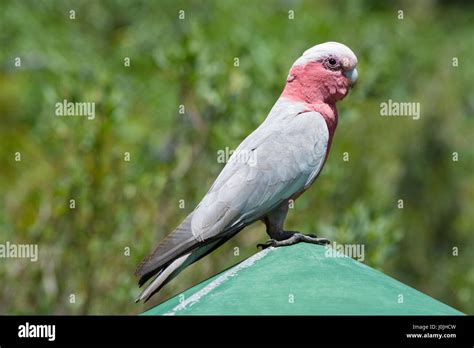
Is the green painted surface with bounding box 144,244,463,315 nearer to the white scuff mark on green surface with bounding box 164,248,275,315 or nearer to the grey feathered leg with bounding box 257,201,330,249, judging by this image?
the white scuff mark on green surface with bounding box 164,248,275,315

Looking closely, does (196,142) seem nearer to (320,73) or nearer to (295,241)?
(320,73)

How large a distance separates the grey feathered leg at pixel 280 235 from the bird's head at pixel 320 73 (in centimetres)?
77

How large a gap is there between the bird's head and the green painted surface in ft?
4.76

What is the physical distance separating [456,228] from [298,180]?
603cm

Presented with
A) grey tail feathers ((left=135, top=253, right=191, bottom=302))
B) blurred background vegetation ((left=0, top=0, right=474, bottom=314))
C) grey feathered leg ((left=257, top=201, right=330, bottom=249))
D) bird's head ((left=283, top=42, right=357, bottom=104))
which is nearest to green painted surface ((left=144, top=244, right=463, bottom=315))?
grey tail feathers ((left=135, top=253, right=191, bottom=302))

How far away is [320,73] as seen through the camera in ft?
22.6

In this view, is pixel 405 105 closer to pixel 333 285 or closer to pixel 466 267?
pixel 466 267

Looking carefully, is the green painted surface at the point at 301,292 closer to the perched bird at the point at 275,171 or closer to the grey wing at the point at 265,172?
the perched bird at the point at 275,171

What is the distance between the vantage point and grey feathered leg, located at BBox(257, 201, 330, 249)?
6.43 m

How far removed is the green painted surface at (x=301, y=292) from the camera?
5055 millimetres

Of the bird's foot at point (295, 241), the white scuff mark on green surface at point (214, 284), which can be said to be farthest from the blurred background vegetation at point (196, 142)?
the white scuff mark on green surface at point (214, 284)

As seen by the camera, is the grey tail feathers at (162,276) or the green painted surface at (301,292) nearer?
the green painted surface at (301,292)
